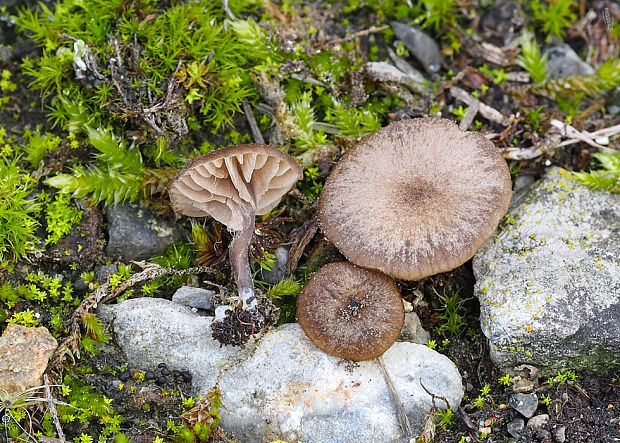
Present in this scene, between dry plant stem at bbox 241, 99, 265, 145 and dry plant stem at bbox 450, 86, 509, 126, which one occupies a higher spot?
dry plant stem at bbox 241, 99, 265, 145

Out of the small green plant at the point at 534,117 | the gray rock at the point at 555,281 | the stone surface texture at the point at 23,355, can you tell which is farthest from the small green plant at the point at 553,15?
the stone surface texture at the point at 23,355

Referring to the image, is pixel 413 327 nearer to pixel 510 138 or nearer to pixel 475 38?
pixel 510 138

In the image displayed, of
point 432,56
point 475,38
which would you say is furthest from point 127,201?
point 475,38

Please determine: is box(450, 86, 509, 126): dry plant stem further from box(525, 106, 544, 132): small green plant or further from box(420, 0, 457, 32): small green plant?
box(420, 0, 457, 32): small green plant

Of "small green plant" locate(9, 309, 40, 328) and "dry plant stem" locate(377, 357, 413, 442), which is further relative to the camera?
"small green plant" locate(9, 309, 40, 328)

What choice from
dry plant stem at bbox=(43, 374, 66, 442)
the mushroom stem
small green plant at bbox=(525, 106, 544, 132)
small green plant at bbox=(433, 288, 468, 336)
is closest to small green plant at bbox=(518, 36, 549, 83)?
small green plant at bbox=(525, 106, 544, 132)

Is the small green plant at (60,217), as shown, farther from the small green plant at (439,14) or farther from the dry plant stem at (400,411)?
the small green plant at (439,14)

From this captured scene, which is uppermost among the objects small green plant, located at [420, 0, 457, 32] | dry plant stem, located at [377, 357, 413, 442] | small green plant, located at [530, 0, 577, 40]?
small green plant, located at [420, 0, 457, 32]
